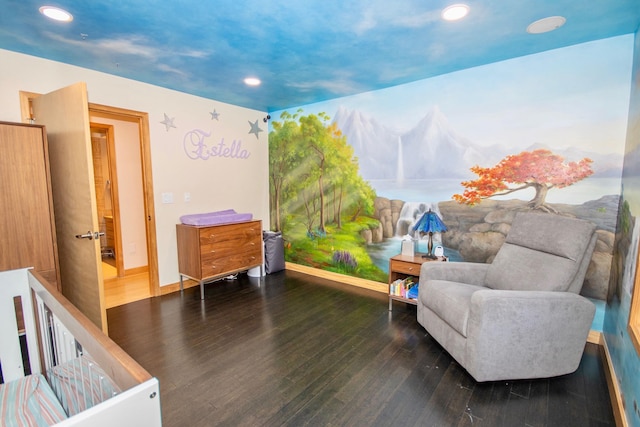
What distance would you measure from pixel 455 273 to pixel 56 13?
10.9ft

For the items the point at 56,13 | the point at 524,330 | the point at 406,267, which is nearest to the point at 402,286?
the point at 406,267

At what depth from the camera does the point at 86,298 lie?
2348 mm

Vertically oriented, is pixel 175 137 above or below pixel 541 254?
above

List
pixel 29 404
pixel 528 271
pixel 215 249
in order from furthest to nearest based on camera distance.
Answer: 1. pixel 215 249
2. pixel 528 271
3. pixel 29 404

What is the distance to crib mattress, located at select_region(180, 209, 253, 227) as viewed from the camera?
3389 millimetres

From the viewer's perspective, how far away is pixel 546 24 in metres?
2.02

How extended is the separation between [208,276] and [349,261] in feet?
5.56

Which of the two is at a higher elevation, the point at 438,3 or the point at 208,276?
the point at 438,3

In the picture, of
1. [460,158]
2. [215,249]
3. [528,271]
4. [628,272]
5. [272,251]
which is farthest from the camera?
[272,251]

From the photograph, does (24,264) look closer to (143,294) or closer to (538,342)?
(143,294)

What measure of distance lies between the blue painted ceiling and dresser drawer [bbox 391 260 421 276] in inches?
72.7

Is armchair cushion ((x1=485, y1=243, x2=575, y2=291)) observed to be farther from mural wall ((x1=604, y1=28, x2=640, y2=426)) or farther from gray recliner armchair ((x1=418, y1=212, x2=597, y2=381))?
mural wall ((x1=604, y1=28, x2=640, y2=426))

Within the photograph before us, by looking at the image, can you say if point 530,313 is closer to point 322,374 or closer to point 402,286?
point 402,286

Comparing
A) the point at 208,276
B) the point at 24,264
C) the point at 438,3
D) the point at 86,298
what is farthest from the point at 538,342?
the point at 24,264
